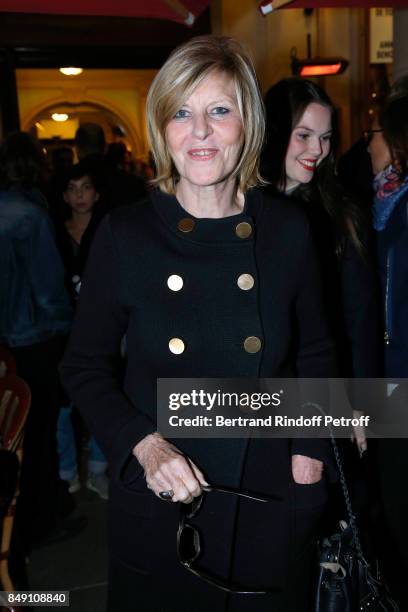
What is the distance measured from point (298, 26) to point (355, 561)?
766cm

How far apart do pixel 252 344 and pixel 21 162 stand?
2466 millimetres

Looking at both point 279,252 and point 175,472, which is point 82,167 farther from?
point 175,472

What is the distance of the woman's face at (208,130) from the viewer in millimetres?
1537

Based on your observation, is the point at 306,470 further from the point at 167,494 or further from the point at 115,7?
the point at 115,7

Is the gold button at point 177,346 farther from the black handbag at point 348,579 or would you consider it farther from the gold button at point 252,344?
the black handbag at point 348,579

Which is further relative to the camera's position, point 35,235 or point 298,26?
point 298,26

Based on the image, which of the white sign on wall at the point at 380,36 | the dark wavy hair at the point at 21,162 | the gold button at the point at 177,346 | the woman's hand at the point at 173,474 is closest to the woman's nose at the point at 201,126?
the gold button at the point at 177,346

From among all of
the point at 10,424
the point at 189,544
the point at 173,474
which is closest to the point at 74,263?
the point at 10,424

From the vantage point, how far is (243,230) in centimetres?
157

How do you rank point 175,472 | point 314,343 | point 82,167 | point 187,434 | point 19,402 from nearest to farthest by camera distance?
1. point 175,472
2. point 187,434
3. point 314,343
4. point 19,402
5. point 82,167

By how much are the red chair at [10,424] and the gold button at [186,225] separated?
39.8 inches

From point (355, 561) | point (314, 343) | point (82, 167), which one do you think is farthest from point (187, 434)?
point (82, 167)

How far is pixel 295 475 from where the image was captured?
1625 millimetres

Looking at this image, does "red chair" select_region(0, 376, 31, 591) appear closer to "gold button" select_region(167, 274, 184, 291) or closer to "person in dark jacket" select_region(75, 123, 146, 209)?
"gold button" select_region(167, 274, 184, 291)
